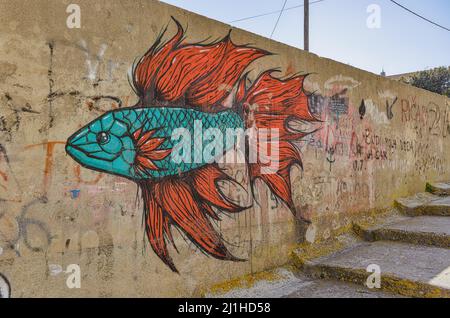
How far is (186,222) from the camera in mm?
3441

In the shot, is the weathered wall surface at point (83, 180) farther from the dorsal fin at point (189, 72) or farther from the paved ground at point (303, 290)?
the paved ground at point (303, 290)

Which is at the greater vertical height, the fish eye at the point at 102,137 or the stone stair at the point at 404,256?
the fish eye at the point at 102,137

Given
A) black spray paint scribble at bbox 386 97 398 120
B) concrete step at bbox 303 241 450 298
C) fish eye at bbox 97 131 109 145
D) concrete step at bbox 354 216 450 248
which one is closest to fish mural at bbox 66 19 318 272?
fish eye at bbox 97 131 109 145

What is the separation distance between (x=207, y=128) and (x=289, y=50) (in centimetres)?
168

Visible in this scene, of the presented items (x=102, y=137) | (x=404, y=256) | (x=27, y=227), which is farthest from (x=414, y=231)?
(x=27, y=227)

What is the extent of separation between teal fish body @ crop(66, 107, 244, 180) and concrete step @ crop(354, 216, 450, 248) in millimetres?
2795

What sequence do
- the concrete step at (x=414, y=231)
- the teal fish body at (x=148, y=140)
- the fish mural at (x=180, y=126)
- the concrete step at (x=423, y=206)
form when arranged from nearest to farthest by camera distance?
1. the teal fish body at (x=148, y=140)
2. the fish mural at (x=180, y=126)
3. the concrete step at (x=414, y=231)
4. the concrete step at (x=423, y=206)

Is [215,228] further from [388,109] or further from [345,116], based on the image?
[388,109]

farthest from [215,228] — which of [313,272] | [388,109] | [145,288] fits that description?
[388,109]

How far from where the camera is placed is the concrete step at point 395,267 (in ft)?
11.4

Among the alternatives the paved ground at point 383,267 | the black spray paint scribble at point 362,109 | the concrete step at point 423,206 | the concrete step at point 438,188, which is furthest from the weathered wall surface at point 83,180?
the concrete step at point 438,188

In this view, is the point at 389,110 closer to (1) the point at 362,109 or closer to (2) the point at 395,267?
(1) the point at 362,109

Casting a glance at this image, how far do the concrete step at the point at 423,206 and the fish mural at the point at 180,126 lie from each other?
3.25 metres

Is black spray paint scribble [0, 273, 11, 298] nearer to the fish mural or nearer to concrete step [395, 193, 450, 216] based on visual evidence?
A: the fish mural
